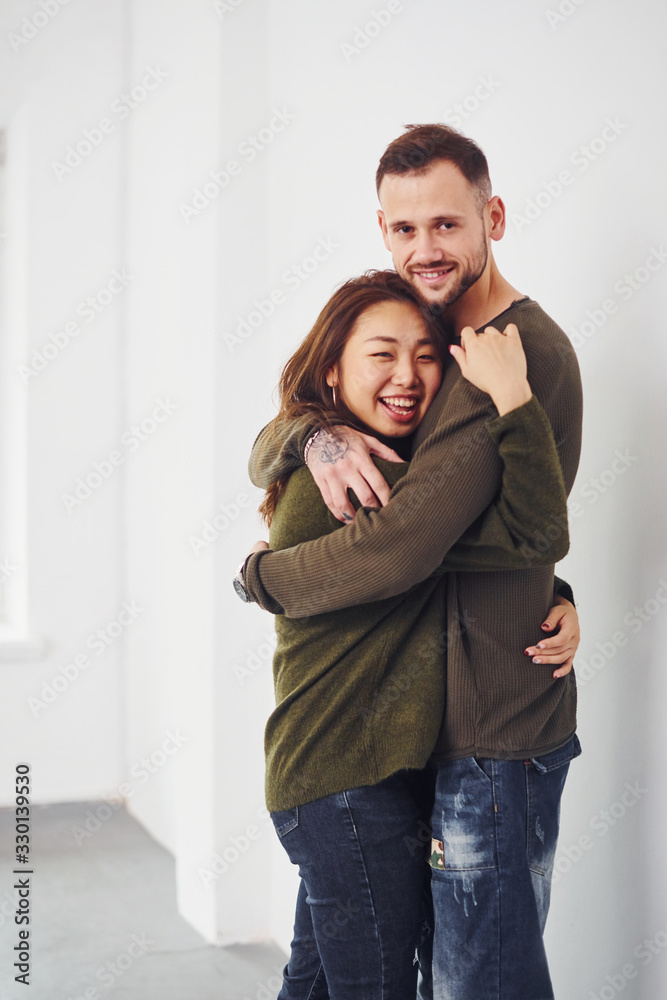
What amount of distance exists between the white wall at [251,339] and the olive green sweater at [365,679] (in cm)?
38

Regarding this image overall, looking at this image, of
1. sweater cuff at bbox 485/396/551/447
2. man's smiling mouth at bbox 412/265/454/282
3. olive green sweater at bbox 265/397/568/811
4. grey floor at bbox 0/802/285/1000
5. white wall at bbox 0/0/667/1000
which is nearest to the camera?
sweater cuff at bbox 485/396/551/447

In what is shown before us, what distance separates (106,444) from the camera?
3.96 m

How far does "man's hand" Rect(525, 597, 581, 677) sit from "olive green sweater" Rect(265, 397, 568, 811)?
133mm

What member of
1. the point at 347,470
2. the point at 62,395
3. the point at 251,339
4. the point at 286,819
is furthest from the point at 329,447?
the point at 62,395

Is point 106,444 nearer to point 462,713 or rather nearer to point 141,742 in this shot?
point 141,742

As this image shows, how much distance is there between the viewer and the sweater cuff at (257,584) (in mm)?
1307

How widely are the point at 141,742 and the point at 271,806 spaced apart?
8.94ft

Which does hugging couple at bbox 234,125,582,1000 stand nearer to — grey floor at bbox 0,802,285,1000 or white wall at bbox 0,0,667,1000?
white wall at bbox 0,0,667,1000

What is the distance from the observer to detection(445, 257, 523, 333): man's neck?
1.37 m

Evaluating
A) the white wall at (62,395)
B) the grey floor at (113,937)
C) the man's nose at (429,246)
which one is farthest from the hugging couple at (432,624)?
the white wall at (62,395)

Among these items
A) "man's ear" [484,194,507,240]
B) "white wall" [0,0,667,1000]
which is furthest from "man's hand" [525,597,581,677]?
"man's ear" [484,194,507,240]

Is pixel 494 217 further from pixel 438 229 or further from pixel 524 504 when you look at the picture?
pixel 524 504

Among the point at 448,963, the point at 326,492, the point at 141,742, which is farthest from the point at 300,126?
the point at 141,742

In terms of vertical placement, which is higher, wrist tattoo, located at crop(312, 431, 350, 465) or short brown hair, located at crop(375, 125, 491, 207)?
short brown hair, located at crop(375, 125, 491, 207)
